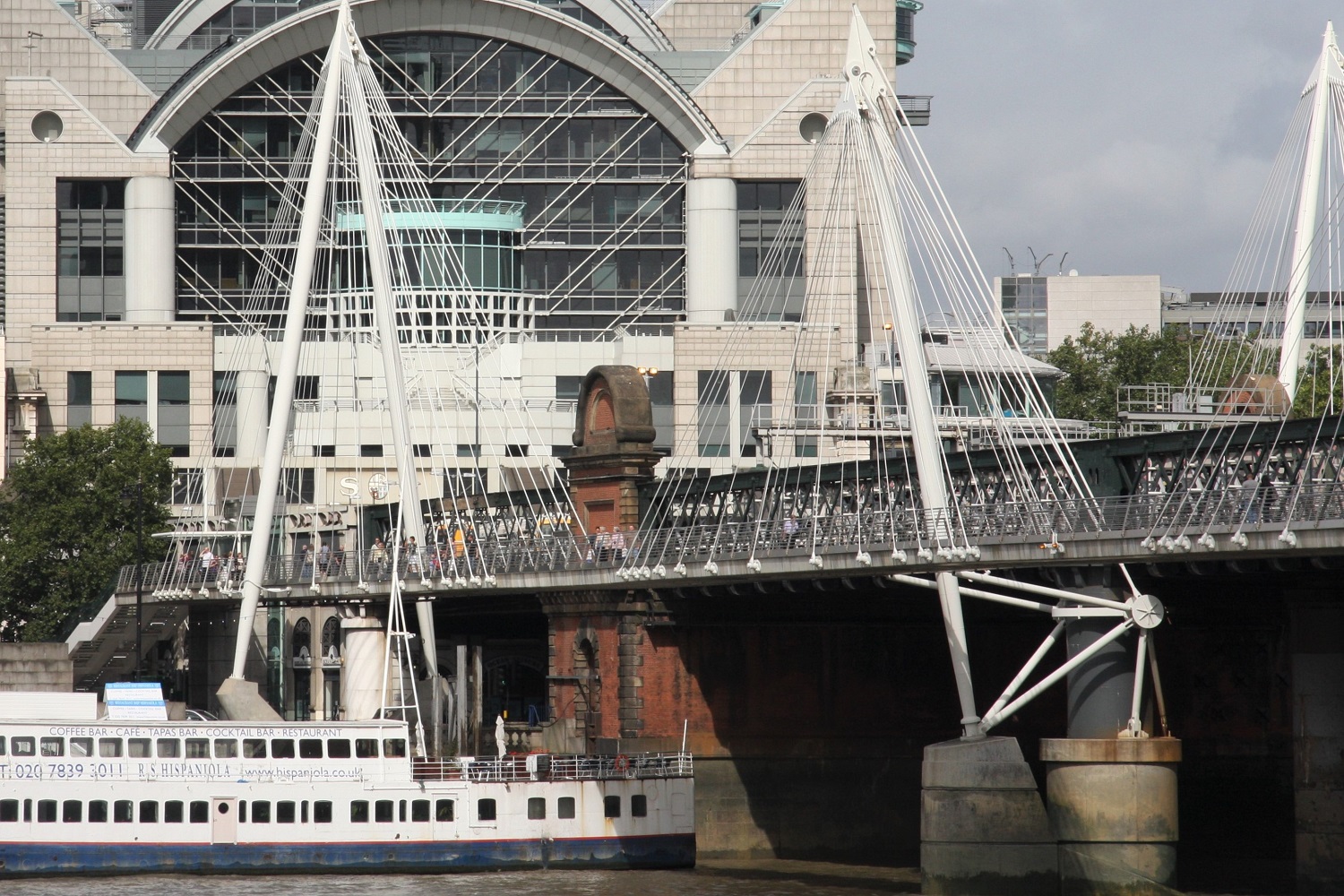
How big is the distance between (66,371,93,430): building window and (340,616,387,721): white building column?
43.8 m

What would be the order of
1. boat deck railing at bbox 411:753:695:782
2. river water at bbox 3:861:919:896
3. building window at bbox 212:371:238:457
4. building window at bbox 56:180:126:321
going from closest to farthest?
river water at bbox 3:861:919:896
boat deck railing at bbox 411:753:695:782
building window at bbox 212:371:238:457
building window at bbox 56:180:126:321

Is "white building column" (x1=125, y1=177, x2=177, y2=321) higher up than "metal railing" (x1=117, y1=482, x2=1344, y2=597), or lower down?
higher up

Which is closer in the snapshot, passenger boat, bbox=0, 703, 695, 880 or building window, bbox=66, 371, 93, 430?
passenger boat, bbox=0, 703, 695, 880

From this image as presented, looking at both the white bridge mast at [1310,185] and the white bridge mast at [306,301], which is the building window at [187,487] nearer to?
the white bridge mast at [306,301]

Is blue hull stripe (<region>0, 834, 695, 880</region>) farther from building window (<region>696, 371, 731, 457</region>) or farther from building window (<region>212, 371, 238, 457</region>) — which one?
building window (<region>212, 371, 238, 457</region>)

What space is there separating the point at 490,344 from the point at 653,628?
5843 cm

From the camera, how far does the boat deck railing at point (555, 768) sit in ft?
234

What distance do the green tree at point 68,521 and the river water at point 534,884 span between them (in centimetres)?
4368

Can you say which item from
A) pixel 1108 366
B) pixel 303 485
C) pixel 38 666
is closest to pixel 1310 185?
pixel 38 666

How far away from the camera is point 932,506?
194ft

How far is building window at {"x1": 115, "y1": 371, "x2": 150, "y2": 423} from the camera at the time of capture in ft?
450

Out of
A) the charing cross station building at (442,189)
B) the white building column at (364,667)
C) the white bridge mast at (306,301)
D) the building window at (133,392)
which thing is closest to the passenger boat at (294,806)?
the white bridge mast at (306,301)

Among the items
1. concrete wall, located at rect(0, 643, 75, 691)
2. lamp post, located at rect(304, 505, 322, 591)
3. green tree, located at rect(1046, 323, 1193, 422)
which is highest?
green tree, located at rect(1046, 323, 1193, 422)

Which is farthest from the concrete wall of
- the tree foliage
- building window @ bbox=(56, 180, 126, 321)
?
the tree foliage
